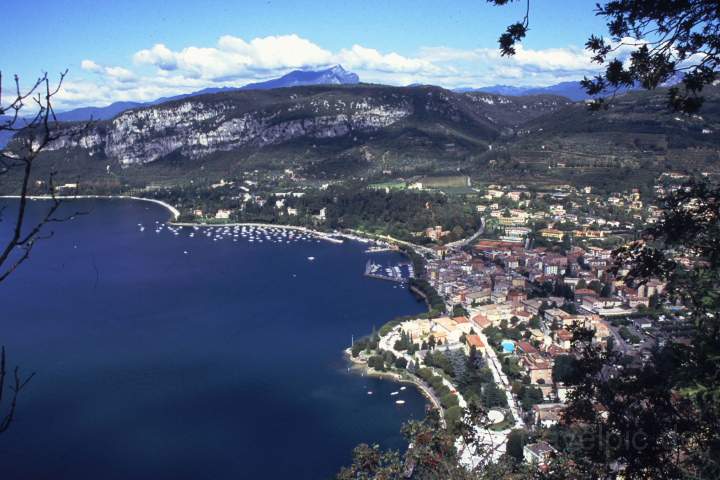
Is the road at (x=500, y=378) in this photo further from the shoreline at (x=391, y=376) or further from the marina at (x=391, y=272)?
the marina at (x=391, y=272)

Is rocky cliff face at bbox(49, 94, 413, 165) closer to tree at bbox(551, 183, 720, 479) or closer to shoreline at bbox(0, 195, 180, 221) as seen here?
shoreline at bbox(0, 195, 180, 221)

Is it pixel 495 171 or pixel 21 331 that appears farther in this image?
pixel 495 171

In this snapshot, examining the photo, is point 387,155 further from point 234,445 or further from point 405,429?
point 405,429

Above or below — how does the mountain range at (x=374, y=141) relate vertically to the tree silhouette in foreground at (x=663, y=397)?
below

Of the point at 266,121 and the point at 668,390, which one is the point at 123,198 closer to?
the point at 266,121

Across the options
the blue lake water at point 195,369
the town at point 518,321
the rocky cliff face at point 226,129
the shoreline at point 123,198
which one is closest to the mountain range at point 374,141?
the rocky cliff face at point 226,129

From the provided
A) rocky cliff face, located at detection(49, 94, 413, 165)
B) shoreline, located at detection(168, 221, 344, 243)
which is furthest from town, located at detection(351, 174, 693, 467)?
rocky cliff face, located at detection(49, 94, 413, 165)

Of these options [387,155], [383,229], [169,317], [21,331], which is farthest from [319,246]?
[387,155]

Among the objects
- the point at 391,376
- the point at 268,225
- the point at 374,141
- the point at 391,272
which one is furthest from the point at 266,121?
the point at 391,376
